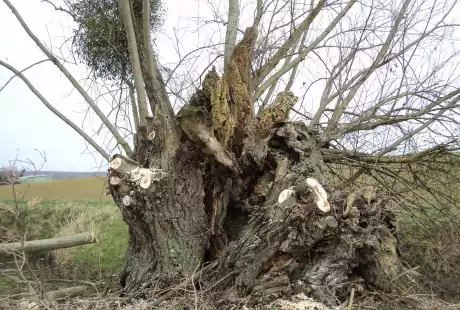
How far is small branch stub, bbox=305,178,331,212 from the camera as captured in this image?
3.34m

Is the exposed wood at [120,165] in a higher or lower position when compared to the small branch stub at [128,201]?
higher

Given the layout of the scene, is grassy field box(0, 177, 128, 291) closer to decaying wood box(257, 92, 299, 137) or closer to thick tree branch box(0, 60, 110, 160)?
thick tree branch box(0, 60, 110, 160)

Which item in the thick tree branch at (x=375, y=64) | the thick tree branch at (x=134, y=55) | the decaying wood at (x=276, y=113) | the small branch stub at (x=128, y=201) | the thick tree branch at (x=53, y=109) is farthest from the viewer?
the thick tree branch at (x=375, y=64)

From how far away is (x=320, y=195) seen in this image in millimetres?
3412

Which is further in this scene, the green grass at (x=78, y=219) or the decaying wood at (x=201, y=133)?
the green grass at (x=78, y=219)

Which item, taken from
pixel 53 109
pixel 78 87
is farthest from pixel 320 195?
pixel 53 109

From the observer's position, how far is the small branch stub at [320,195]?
11.0 ft

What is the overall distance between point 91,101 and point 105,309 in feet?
9.89

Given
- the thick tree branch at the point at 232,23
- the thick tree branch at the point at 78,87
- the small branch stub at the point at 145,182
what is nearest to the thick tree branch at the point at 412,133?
the thick tree branch at the point at 232,23

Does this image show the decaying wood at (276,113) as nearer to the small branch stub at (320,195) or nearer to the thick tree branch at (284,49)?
the small branch stub at (320,195)

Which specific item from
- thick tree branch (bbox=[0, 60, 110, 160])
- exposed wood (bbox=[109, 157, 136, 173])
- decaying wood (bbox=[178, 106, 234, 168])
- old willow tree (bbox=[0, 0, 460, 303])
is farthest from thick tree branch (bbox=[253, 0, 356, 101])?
exposed wood (bbox=[109, 157, 136, 173])

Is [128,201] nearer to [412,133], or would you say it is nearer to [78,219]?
[412,133]

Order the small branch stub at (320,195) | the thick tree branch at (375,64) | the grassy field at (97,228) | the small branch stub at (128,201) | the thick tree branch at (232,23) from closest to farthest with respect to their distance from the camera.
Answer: the small branch stub at (320,195)
the small branch stub at (128,201)
the thick tree branch at (232,23)
the grassy field at (97,228)
the thick tree branch at (375,64)

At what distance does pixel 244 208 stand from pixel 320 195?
121cm
